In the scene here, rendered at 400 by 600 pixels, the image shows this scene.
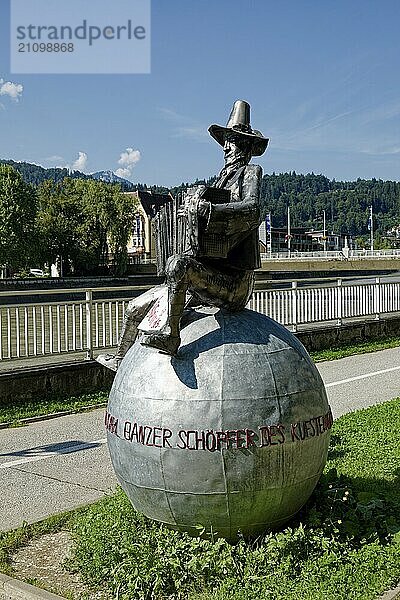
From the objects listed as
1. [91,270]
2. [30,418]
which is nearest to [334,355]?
[30,418]

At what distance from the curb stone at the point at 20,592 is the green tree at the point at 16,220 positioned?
66260 mm

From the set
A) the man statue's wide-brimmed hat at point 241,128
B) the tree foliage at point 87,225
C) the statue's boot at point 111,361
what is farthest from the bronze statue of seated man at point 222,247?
the tree foliage at point 87,225

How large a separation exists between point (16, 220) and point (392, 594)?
Answer: 68.5m

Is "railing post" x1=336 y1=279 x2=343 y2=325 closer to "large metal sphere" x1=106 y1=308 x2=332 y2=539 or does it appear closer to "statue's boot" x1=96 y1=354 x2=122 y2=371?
"statue's boot" x1=96 y1=354 x2=122 y2=371

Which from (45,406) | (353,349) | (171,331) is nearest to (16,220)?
(353,349)

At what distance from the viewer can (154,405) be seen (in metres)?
5.46

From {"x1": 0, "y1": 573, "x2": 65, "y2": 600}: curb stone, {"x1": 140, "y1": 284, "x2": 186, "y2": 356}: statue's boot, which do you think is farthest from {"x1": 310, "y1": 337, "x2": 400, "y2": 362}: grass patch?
{"x1": 0, "y1": 573, "x2": 65, "y2": 600}: curb stone

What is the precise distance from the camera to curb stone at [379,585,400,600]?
17.1 ft

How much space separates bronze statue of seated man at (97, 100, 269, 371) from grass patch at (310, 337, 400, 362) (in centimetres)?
1178

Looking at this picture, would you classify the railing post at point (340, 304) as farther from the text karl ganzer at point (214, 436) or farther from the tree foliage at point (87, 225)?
the tree foliage at point (87, 225)

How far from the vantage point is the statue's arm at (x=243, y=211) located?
565cm

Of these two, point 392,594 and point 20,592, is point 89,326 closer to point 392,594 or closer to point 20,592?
point 20,592

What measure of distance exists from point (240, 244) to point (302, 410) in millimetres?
1438

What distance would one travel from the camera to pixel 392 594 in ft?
17.3
